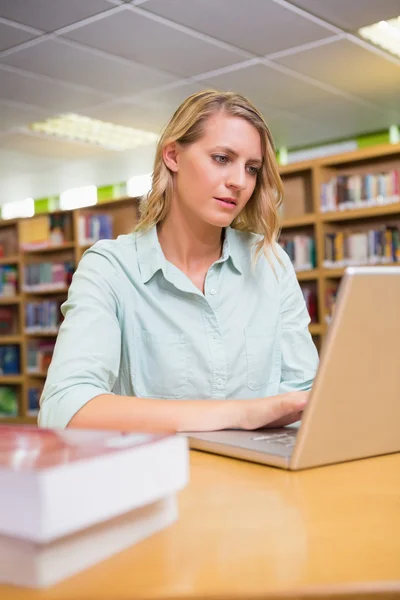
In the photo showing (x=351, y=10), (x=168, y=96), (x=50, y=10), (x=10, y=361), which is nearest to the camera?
(x=50, y=10)

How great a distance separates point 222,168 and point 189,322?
328 millimetres

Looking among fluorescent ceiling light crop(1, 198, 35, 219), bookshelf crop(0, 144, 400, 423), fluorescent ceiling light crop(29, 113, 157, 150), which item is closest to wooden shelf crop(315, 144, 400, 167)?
bookshelf crop(0, 144, 400, 423)

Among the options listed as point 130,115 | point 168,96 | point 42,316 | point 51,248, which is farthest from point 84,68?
point 42,316

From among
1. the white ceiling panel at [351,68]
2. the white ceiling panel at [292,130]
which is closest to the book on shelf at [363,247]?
the white ceiling panel at [351,68]

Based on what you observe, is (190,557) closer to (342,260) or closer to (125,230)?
(342,260)

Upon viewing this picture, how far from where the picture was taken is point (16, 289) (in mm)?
6641

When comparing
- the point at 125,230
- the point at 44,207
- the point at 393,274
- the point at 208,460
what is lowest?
the point at 208,460

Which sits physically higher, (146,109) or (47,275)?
(146,109)

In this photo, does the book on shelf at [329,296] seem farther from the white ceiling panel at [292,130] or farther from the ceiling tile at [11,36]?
the ceiling tile at [11,36]

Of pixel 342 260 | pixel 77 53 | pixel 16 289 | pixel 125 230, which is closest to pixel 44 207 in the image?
pixel 16 289

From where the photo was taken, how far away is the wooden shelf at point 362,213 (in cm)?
442

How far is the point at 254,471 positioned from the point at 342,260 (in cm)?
391

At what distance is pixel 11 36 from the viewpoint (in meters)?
4.40

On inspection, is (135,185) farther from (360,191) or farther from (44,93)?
(360,191)
